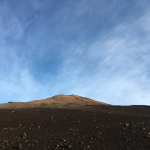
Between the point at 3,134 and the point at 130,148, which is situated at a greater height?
the point at 3,134

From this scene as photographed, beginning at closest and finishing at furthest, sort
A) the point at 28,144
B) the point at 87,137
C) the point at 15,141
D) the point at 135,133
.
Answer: the point at 28,144 → the point at 15,141 → the point at 87,137 → the point at 135,133

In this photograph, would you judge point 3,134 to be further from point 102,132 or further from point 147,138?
point 147,138

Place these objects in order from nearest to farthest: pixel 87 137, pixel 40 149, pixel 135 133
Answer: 1. pixel 40 149
2. pixel 87 137
3. pixel 135 133

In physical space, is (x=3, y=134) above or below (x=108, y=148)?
above

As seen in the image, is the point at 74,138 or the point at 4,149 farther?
the point at 74,138

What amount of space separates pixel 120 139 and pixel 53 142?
337 cm

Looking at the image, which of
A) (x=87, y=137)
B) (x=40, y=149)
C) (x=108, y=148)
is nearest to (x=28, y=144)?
(x=40, y=149)

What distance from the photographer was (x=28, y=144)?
5.90m

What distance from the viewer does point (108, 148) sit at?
5.61 metres

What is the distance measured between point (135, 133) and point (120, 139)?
145cm

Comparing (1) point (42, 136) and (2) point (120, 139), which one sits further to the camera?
(1) point (42, 136)

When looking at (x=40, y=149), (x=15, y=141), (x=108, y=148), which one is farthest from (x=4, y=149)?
(x=108, y=148)

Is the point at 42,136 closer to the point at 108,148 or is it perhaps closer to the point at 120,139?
the point at 108,148

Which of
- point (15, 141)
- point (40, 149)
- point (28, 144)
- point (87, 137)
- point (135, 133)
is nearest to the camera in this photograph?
point (40, 149)
